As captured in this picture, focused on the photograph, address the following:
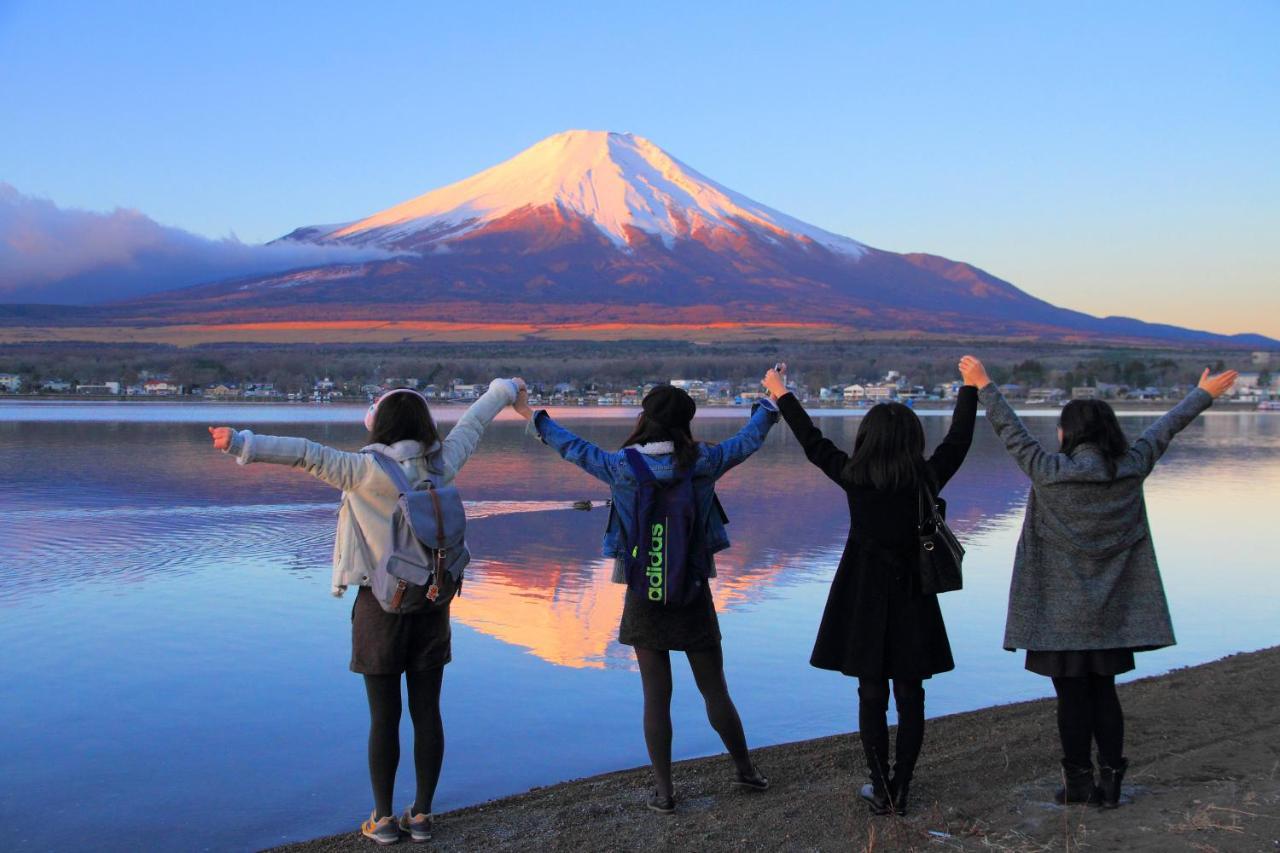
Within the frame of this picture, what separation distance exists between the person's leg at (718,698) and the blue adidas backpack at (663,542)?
235 millimetres

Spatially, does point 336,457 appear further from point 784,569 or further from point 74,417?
point 74,417

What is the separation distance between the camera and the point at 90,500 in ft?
49.6

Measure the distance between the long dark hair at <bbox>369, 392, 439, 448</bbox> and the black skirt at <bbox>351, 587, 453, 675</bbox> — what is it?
507 millimetres

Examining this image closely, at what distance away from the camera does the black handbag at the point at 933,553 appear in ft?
13.8

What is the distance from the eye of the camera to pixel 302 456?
4.02 m

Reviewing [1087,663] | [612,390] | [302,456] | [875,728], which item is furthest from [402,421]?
[612,390]

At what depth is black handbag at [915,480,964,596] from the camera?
4211mm

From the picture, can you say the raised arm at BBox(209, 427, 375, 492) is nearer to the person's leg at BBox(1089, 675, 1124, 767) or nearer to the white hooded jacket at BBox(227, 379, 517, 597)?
the white hooded jacket at BBox(227, 379, 517, 597)

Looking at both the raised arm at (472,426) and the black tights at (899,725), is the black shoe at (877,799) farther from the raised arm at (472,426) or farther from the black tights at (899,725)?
the raised arm at (472,426)

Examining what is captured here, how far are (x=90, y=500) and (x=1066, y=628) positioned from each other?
13449 mm

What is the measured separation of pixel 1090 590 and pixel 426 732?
2273 millimetres

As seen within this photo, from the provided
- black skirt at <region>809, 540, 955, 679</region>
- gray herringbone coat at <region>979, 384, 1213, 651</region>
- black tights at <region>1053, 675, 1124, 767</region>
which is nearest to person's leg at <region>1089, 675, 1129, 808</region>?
black tights at <region>1053, 675, 1124, 767</region>

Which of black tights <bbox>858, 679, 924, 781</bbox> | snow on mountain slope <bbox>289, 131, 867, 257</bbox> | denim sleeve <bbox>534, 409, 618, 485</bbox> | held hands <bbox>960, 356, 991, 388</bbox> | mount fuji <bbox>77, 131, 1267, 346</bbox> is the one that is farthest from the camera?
snow on mountain slope <bbox>289, 131, 867, 257</bbox>

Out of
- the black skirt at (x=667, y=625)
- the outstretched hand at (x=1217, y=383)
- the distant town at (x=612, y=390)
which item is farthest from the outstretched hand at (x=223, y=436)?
the distant town at (x=612, y=390)
